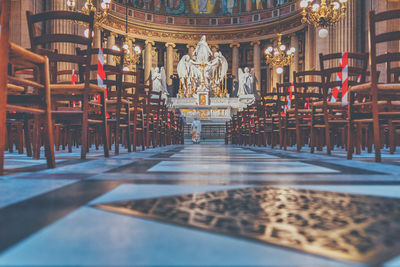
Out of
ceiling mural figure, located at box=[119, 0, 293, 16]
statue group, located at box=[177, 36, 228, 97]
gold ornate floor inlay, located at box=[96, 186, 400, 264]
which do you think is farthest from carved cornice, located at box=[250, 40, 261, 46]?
gold ornate floor inlay, located at box=[96, 186, 400, 264]

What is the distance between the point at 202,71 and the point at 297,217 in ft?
56.7

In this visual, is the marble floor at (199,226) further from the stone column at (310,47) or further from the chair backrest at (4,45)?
the stone column at (310,47)

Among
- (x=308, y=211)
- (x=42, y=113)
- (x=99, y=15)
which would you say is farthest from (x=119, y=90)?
(x=99, y=15)

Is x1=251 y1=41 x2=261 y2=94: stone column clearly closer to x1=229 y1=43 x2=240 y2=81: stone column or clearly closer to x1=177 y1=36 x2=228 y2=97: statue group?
x1=229 y1=43 x2=240 y2=81: stone column

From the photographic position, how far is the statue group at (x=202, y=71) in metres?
17.4

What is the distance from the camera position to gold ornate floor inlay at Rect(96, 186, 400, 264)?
0.46 metres

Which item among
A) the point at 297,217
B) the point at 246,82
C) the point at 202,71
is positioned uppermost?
the point at 202,71

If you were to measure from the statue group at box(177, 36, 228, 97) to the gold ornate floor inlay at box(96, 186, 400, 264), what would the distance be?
16.1 metres

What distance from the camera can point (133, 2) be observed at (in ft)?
68.4

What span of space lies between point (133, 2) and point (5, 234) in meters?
22.1

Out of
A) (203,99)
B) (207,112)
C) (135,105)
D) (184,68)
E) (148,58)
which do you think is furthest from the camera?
(148,58)

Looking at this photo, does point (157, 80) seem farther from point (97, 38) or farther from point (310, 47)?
point (310, 47)

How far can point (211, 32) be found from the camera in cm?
2227

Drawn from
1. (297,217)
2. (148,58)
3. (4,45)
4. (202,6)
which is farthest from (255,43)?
(297,217)
